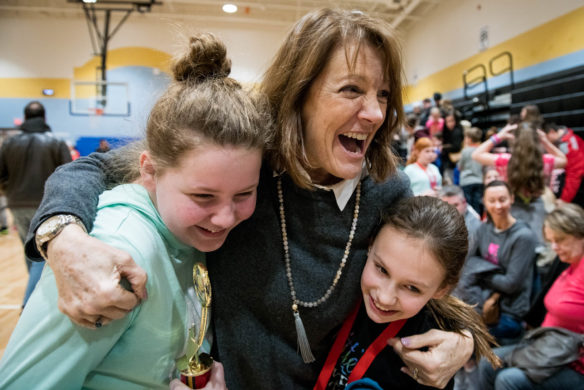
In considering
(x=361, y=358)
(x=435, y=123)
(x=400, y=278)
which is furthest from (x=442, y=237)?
(x=435, y=123)

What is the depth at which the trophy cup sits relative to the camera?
3.02ft

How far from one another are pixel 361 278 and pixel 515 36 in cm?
834

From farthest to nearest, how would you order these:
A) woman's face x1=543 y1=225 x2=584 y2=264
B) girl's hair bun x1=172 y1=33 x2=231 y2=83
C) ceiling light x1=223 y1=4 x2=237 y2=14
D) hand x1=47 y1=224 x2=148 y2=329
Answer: ceiling light x1=223 y1=4 x2=237 y2=14 < woman's face x1=543 y1=225 x2=584 y2=264 < girl's hair bun x1=172 y1=33 x2=231 y2=83 < hand x1=47 y1=224 x2=148 y2=329

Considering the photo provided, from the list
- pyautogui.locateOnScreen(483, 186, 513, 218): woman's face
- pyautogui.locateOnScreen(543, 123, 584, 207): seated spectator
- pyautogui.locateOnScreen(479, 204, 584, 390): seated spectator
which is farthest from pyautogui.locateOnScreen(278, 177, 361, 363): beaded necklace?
pyautogui.locateOnScreen(543, 123, 584, 207): seated spectator

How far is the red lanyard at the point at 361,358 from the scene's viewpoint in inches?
48.3

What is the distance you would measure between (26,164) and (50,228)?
10.7ft

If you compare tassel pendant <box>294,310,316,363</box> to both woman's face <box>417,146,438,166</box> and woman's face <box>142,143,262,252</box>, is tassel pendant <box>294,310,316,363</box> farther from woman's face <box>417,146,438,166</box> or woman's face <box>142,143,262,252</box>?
woman's face <box>417,146,438,166</box>

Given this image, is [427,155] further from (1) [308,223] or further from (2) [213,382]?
(2) [213,382]

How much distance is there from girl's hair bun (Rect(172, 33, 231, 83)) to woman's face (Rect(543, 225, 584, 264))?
2.44m

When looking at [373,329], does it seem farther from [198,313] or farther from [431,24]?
[431,24]

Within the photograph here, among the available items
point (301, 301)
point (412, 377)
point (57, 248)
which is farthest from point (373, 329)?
point (57, 248)

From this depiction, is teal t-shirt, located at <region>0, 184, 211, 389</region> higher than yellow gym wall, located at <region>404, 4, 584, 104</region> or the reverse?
the reverse

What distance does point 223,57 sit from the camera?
1.05 metres

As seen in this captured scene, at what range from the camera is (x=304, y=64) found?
116 centimetres
